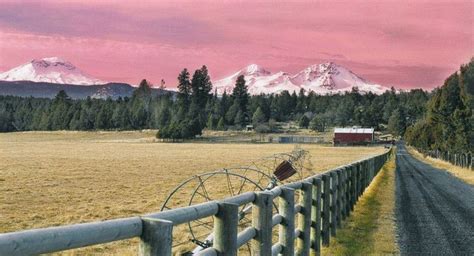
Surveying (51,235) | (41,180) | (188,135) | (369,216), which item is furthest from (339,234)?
(188,135)

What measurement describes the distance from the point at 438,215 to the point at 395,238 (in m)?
4.96

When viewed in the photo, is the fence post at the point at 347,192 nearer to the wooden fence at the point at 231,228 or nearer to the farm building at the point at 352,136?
the wooden fence at the point at 231,228

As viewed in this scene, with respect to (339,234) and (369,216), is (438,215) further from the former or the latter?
(339,234)

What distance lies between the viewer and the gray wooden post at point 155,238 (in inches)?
144

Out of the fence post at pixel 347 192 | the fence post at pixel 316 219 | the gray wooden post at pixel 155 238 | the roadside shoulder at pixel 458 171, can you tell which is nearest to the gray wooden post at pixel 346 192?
the fence post at pixel 347 192

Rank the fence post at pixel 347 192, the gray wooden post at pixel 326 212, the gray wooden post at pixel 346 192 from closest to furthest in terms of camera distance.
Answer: the gray wooden post at pixel 326 212 < the gray wooden post at pixel 346 192 < the fence post at pixel 347 192

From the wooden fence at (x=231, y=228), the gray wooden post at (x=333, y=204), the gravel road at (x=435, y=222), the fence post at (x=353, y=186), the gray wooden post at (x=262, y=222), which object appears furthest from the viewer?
the fence post at (x=353, y=186)

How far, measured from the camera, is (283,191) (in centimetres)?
780

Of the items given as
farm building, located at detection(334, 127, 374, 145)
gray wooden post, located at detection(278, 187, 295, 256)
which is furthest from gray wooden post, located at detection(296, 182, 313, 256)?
farm building, located at detection(334, 127, 374, 145)

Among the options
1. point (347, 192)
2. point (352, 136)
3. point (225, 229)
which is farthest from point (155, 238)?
point (352, 136)

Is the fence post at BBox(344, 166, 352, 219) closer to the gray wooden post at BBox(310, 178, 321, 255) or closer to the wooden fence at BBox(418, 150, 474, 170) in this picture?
the gray wooden post at BBox(310, 178, 321, 255)

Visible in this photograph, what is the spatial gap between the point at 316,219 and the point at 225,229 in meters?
5.53

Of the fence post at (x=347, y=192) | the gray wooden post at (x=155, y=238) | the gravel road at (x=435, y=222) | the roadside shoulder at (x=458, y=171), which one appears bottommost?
the roadside shoulder at (x=458, y=171)

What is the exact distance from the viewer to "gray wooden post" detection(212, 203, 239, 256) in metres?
5.13
